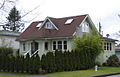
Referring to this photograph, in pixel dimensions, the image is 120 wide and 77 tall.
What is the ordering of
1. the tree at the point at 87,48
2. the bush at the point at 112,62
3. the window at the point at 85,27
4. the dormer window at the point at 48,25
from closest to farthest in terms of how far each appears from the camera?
the tree at the point at 87,48 < the bush at the point at 112,62 < the window at the point at 85,27 < the dormer window at the point at 48,25

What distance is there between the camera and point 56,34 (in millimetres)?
30656

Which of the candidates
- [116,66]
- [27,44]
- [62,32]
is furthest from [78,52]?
[27,44]

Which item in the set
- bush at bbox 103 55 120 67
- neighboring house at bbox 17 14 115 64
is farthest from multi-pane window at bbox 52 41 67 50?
bush at bbox 103 55 120 67

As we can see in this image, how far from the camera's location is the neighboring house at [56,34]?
29.8 metres

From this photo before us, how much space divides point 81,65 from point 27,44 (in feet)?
35.6

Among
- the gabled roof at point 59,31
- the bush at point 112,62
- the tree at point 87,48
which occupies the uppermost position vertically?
the gabled roof at point 59,31

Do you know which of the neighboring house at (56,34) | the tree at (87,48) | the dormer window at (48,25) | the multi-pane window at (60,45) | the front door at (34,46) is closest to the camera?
the tree at (87,48)

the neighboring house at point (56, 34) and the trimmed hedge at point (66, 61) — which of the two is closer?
the trimmed hedge at point (66, 61)

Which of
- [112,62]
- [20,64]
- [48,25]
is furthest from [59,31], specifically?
[20,64]

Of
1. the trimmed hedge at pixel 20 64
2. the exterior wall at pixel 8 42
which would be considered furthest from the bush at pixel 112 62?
the exterior wall at pixel 8 42

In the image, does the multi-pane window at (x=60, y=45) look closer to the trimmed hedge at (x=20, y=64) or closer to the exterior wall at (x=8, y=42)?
the trimmed hedge at (x=20, y=64)

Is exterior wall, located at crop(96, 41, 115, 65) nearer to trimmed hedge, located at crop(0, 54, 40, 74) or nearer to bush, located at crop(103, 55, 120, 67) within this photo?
bush, located at crop(103, 55, 120, 67)

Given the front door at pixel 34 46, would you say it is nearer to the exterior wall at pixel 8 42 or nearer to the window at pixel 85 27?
the window at pixel 85 27

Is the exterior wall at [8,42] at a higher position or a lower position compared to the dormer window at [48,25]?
lower
